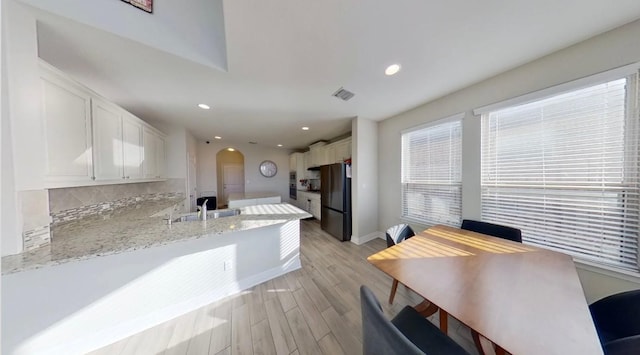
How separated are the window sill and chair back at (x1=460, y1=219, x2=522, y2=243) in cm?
49

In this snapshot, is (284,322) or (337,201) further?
(337,201)

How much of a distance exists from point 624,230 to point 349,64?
2.70 metres

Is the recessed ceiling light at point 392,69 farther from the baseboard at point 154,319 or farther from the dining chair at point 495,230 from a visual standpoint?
the baseboard at point 154,319

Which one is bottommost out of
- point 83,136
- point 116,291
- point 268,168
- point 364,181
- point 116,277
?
point 116,291

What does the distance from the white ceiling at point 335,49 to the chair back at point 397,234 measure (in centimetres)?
170

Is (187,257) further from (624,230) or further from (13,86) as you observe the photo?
(624,230)

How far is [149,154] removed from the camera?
2.94 metres

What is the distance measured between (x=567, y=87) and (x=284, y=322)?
338 centimetres

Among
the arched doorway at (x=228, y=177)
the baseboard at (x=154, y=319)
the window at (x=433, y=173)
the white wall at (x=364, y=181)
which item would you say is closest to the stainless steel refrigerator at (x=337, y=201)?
the white wall at (x=364, y=181)

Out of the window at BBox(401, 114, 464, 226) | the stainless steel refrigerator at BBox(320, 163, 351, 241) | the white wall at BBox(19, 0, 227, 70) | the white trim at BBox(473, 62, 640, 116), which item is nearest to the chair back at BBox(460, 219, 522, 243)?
the window at BBox(401, 114, 464, 226)

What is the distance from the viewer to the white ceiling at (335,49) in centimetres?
123

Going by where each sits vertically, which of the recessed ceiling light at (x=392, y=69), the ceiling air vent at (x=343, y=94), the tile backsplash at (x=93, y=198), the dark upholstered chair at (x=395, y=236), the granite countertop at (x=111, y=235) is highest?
the recessed ceiling light at (x=392, y=69)

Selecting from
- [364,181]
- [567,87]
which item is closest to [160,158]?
[364,181]

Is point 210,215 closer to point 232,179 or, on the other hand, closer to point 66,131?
point 66,131
